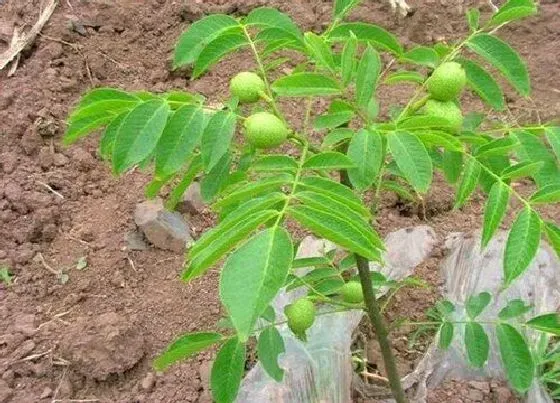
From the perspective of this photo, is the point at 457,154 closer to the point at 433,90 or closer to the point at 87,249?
the point at 433,90

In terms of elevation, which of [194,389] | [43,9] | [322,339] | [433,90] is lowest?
[194,389]

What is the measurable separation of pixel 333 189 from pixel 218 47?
530 millimetres

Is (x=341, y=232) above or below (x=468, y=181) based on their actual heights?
above

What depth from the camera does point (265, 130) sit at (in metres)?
1.46

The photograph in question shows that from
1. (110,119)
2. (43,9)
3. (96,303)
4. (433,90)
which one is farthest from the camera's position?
(43,9)

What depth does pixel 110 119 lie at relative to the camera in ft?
5.52

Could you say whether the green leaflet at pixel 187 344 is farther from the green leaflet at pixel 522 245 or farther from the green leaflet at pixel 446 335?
the green leaflet at pixel 522 245

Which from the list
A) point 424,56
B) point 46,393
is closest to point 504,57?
point 424,56

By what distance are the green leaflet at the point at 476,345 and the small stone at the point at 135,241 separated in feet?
4.90

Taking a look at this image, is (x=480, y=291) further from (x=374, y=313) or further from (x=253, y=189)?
(x=253, y=189)

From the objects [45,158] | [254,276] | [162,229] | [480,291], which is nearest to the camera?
[254,276]

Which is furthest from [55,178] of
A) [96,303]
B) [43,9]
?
A: [43,9]

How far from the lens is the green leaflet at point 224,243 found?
1.12 m

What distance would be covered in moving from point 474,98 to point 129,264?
6.22ft
